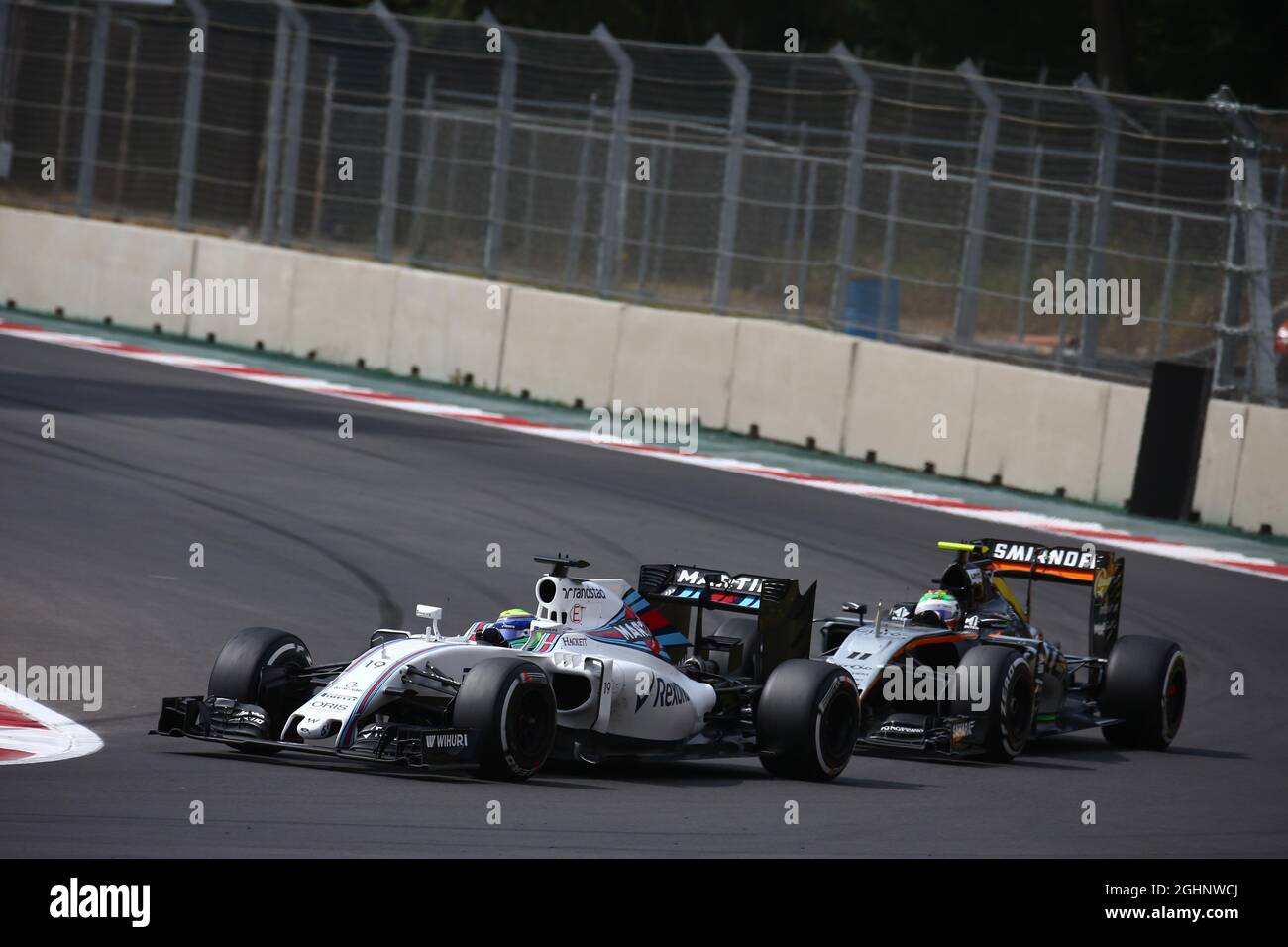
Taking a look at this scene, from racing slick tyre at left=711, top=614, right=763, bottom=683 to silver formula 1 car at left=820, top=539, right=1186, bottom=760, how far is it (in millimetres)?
395

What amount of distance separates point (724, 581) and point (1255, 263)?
983 cm

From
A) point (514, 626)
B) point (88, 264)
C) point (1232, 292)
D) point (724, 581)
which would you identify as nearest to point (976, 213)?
point (1232, 292)

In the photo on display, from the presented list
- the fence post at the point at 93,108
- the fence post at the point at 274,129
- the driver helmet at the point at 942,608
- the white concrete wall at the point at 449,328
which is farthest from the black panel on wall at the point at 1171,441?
the fence post at the point at 93,108

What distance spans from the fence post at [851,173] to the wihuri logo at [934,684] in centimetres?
1078

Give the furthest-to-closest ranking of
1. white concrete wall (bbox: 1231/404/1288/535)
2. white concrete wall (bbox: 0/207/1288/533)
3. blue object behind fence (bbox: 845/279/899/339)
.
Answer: blue object behind fence (bbox: 845/279/899/339), white concrete wall (bbox: 0/207/1288/533), white concrete wall (bbox: 1231/404/1288/535)

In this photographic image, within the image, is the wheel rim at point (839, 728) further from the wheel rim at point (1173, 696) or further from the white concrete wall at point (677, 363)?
the white concrete wall at point (677, 363)

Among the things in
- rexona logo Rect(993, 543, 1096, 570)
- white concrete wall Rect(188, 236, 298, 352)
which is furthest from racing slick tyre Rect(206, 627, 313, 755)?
white concrete wall Rect(188, 236, 298, 352)

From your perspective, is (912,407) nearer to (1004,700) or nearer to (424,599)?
(424,599)

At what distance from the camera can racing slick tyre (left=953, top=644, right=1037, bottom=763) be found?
10.2m

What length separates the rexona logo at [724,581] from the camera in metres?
9.98

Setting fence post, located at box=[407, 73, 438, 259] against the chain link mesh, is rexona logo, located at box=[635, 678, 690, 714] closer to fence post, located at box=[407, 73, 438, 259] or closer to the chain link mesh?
the chain link mesh

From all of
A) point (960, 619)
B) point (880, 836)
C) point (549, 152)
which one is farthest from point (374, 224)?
point (880, 836)
